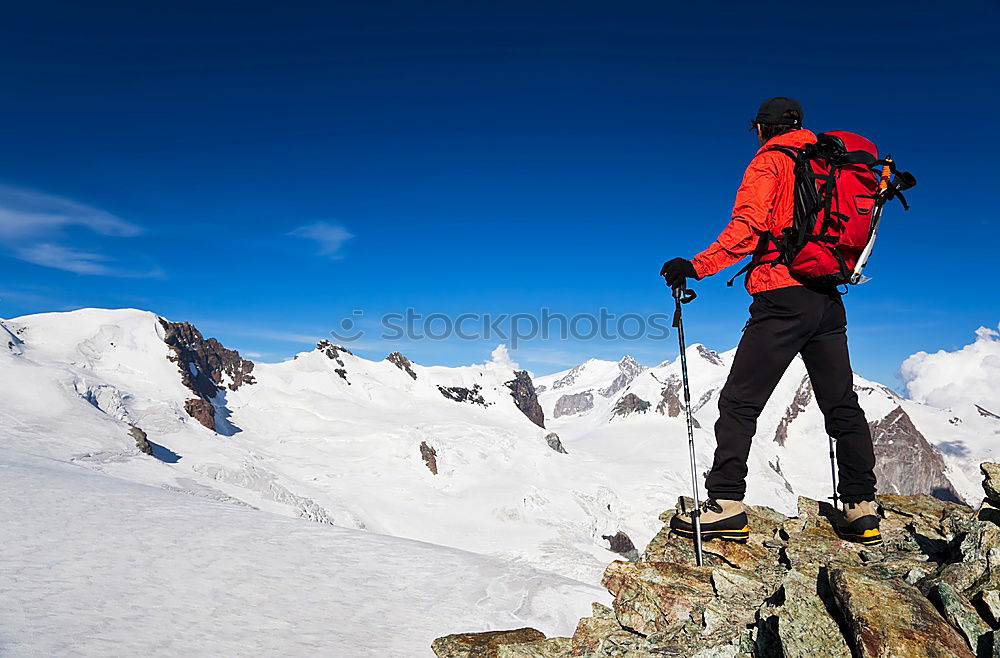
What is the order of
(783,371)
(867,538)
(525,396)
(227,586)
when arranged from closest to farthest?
(783,371) → (867,538) → (227,586) → (525,396)

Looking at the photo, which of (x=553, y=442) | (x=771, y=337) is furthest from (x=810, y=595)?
(x=553, y=442)

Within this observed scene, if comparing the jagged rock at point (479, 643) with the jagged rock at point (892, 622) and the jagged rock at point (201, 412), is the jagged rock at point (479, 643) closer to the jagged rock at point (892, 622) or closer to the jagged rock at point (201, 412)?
the jagged rock at point (892, 622)

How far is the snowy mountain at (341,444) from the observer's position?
59.5 meters

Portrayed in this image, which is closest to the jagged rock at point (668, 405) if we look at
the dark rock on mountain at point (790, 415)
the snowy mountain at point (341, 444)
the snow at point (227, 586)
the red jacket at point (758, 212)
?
the snowy mountain at point (341, 444)

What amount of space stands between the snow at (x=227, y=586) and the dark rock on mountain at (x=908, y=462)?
618 ft

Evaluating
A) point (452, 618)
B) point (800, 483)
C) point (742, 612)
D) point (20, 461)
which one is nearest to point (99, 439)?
point (20, 461)

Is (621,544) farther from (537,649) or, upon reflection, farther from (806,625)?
(806,625)

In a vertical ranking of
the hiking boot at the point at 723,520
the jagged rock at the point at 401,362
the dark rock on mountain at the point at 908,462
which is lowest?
the dark rock on mountain at the point at 908,462

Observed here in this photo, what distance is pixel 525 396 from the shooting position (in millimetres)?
164625

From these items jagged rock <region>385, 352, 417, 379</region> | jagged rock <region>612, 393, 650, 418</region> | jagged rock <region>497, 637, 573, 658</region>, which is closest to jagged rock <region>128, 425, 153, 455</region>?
jagged rock <region>497, 637, 573, 658</region>

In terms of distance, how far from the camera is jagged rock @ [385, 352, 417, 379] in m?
141

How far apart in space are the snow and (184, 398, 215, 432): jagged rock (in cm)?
6329

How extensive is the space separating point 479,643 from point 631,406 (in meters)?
185

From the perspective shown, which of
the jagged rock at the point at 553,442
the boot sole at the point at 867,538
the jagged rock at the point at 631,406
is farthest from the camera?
the jagged rock at the point at 631,406
